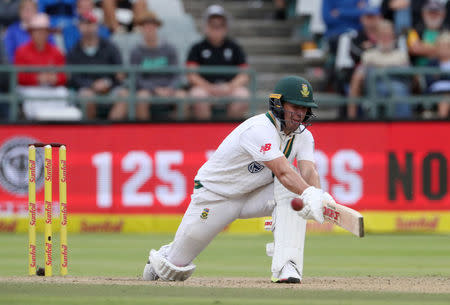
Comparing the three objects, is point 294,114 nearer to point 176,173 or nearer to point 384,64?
point 176,173

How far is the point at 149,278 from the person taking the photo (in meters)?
9.15

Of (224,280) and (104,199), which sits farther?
(104,199)

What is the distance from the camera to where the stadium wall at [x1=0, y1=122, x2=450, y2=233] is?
15.4 metres

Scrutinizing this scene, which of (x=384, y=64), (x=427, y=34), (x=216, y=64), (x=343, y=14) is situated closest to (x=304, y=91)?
(x=216, y=64)

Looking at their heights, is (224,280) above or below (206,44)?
below

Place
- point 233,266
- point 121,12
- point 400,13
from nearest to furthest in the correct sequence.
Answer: point 233,266 → point 400,13 → point 121,12

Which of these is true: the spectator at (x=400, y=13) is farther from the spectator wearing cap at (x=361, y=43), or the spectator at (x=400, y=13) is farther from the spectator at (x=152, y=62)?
the spectator at (x=152, y=62)

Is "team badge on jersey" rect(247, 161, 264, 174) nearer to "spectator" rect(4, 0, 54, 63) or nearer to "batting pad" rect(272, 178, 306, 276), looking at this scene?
"batting pad" rect(272, 178, 306, 276)

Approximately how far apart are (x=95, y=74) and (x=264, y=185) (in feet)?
25.7

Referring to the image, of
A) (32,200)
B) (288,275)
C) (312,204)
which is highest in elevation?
(312,204)

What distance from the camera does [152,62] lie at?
16.3m

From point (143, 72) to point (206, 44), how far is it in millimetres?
1292

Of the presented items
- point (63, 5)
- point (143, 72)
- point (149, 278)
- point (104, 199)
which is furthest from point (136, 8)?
point (149, 278)

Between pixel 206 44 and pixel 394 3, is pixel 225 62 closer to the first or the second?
pixel 206 44
